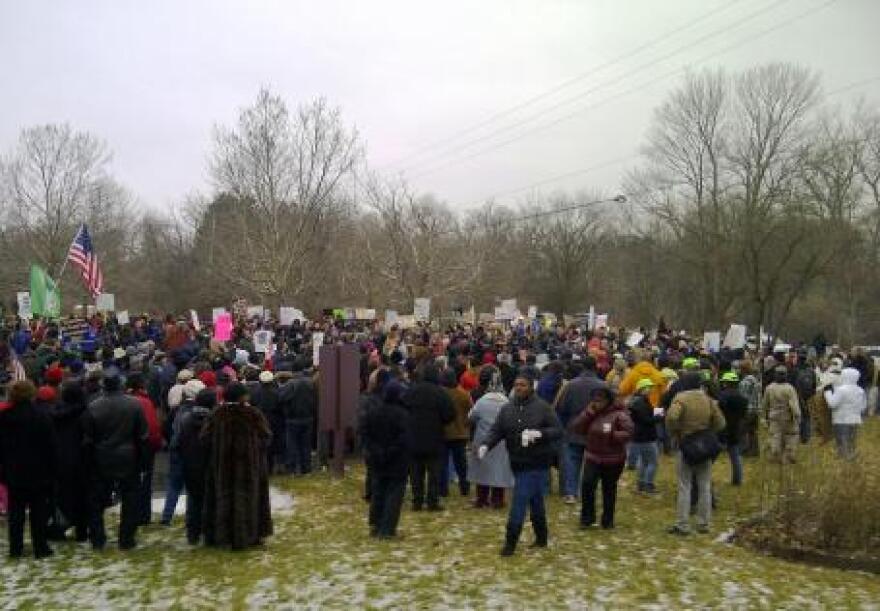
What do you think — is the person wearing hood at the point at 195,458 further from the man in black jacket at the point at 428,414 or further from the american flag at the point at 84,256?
the american flag at the point at 84,256

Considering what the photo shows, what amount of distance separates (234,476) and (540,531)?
125 inches

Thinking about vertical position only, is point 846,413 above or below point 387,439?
below

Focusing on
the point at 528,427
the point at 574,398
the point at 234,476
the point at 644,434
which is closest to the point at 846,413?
the point at 644,434

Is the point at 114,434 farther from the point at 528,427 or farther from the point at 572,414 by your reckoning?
the point at 572,414

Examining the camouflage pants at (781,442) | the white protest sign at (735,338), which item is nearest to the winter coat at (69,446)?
the camouflage pants at (781,442)

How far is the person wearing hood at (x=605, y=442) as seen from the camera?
29.7 feet

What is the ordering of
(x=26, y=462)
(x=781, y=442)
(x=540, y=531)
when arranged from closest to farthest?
(x=26, y=462) → (x=540, y=531) → (x=781, y=442)

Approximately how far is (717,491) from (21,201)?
42910mm

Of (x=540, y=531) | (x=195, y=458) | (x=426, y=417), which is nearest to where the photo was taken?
(x=540, y=531)

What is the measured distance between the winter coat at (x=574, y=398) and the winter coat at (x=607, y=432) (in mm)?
1499

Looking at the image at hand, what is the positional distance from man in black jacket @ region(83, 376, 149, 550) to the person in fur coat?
2.48ft

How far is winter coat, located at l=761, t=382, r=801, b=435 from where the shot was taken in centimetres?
1252

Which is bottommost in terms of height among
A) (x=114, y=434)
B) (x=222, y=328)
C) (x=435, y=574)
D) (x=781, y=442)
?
(x=435, y=574)

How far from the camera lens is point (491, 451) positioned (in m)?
10.2
